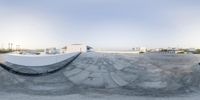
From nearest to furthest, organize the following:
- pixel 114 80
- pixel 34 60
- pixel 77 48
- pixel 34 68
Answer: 1. pixel 114 80
2. pixel 34 68
3. pixel 34 60
4. pixel 77 48

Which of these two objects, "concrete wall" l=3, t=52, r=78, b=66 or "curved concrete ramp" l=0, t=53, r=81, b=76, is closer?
"curved concrete ramp" l=0, t=53, r=81, b=76

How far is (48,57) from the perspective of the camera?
48.7 feet

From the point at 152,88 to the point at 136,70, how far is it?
1.77m

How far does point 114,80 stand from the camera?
1212 cm

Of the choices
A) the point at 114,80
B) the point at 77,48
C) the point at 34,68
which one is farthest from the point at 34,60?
the point at 77,48

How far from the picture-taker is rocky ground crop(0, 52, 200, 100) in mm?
10727

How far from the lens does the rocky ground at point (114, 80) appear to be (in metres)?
10.7

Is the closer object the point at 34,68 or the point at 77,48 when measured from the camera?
the point at 34,68

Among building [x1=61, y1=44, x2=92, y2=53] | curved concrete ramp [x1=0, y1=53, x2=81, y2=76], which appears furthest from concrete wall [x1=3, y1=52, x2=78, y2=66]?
building [x1=61, y1=44, x2=92, y2=53]

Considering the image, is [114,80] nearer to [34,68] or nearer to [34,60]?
[34,68]

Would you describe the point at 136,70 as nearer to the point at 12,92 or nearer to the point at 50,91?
the point at 50,91

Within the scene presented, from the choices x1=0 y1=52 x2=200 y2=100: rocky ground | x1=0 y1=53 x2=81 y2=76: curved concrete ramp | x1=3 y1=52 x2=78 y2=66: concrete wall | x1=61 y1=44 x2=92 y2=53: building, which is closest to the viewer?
x1=0 y1=52 x2=200 y2=100: rocky ground

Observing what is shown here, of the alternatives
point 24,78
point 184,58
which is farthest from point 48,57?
point 184,58

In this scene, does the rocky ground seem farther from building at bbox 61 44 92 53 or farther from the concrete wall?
building at bbox 61 44 92 53
